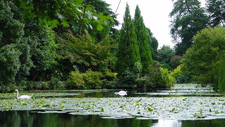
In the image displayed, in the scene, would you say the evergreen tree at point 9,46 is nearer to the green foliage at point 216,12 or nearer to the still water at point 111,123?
the still water at point 111,123

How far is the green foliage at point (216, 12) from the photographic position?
132 feet

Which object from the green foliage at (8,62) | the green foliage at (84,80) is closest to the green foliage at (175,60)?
the green foliage at (84,80)

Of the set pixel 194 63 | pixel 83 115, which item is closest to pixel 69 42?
pixel 194 63

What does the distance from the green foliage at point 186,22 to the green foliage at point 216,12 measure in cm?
84

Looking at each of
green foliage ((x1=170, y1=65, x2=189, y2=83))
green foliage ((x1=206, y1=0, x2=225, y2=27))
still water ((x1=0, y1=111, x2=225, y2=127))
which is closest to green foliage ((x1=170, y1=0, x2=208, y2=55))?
green foliage ((x1=206, y1=0, x2=225, y2=27))

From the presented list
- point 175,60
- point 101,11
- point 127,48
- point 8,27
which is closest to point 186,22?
point 175,60

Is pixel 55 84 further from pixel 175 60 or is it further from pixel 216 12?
pixel 216 12

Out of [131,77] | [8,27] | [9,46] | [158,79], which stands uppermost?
[8,27]

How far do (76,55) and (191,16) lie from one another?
21.7m

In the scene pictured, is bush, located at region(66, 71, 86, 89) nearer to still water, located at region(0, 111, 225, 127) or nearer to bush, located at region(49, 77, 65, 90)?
bush, located at region(49, 77, 65, 90)

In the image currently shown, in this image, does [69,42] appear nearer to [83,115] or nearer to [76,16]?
[83,115]

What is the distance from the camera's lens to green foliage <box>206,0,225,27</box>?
40.4 m

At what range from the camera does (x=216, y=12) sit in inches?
1606

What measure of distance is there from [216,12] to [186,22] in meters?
4.04
